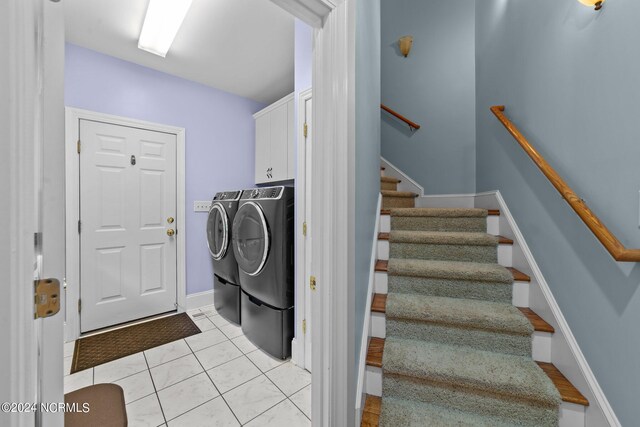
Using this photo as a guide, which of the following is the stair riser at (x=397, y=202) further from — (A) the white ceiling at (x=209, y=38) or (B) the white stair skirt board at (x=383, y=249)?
(A) the white ceiling at (x=209, y=38)

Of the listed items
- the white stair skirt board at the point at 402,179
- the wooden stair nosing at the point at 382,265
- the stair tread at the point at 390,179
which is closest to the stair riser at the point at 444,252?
the wooden stair nosing at the point at 382,265

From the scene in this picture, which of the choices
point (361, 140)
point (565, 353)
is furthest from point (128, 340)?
point (565, 353)

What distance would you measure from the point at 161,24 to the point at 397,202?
8.43 ft

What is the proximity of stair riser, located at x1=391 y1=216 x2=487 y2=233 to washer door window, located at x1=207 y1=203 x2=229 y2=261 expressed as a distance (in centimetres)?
163

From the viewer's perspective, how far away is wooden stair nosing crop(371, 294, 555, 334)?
1288mm

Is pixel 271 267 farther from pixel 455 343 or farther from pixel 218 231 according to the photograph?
pixel 455 343

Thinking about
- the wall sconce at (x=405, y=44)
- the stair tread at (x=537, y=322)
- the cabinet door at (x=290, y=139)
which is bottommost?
the stair tread at (x=537, y=322)

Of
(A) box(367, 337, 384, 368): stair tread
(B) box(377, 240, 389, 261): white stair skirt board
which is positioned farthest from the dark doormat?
(B) box(377, 240, 389, 261): white stair skirt board

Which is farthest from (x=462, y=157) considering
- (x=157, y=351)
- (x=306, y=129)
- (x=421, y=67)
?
(x=157, y=351)

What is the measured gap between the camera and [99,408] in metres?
1.03

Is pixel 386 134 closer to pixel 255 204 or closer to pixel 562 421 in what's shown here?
pixel 255 204

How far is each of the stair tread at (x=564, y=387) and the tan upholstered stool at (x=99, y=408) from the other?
1.79 metres

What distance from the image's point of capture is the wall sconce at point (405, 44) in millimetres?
2973

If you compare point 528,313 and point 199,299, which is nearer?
point 528,313
